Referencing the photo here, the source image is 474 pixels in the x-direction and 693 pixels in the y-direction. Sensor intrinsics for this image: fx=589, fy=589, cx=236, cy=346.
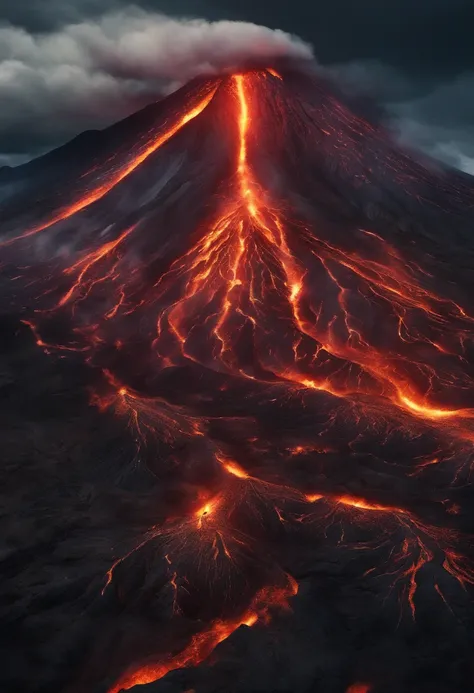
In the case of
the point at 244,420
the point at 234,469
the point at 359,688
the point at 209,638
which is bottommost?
the point at 244,420

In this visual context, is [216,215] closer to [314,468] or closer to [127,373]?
[127,373]

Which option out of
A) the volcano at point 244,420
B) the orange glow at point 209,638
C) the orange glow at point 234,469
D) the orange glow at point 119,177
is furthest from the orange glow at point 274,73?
the orange glow at point 209,638

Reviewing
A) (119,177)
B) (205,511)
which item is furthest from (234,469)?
(119,177)

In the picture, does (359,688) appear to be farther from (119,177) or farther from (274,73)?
(274,73)

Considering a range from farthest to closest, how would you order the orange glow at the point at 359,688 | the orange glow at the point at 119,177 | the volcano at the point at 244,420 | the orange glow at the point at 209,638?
1. the orange glow at the point at 119,177
2. the volcano at the point at 244,420
3. the orange glow at the point at 209,638
4. the orange glow at the point at 359,688

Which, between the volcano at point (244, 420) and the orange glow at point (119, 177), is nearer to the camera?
the volcano at point (244, 420)

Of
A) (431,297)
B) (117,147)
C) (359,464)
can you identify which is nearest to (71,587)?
(359,464)

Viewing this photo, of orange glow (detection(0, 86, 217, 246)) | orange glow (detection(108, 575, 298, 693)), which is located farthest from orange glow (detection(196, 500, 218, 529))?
orange glow (detection(0, 86, 217, 246))

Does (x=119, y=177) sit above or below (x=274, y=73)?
below

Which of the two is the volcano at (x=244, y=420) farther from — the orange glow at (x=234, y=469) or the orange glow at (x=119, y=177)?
the orange glow at (x=119, y=177)

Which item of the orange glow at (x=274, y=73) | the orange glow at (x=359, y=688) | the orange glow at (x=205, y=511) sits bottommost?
the orange glow at (x=205, y=511)
